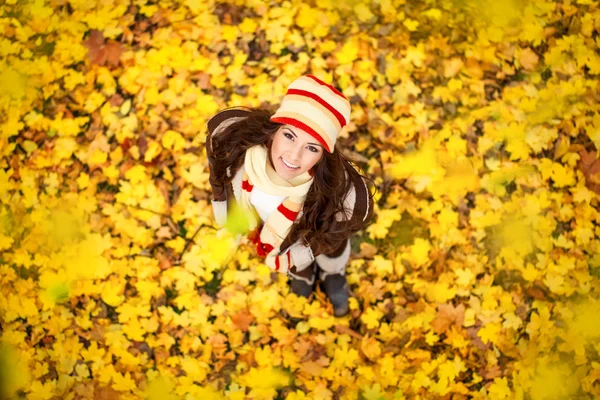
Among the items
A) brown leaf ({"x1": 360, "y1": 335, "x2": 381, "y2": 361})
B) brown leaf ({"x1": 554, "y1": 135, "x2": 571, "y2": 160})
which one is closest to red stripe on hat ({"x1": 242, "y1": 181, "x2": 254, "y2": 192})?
brown leaf ({"x1": 360, "y1": 335, "x2": 381, "y2": 361})

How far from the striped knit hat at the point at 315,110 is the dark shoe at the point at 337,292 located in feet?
4.71

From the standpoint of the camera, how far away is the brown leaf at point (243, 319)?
3.40 m

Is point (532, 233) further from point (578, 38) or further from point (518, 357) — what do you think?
point (578, 38)

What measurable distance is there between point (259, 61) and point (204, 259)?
1.55 m

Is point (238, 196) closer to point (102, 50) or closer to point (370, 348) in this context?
Answer: point (370, 348)

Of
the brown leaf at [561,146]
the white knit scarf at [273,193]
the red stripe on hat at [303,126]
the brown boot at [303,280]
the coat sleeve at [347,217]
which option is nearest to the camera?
the red stripe on hat at [303,126]

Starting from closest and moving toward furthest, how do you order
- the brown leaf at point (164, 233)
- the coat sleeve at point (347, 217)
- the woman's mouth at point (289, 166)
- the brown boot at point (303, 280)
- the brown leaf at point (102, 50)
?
the woman's mouth at point (289, 166) → the coat sleeve at point (347, 217) → the brown boot at point (303, 280) → the brown leaf at point (164, 233) → the brown leaf at point (102, 50)

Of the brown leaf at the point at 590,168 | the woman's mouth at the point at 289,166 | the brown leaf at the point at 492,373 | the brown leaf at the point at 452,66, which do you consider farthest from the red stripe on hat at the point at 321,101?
the brown leaf at the point at 590,168

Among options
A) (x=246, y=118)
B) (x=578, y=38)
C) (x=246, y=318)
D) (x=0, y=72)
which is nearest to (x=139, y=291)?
(x=246, y=318)

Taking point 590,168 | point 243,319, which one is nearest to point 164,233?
point 243,319

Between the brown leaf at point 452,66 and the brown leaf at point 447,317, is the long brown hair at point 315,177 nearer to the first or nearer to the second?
the brown leaf at point 447,317

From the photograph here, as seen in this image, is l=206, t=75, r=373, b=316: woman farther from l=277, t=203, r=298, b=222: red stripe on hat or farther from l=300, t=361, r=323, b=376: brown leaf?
l=300, t=361, r=323, b=376: brown leaf

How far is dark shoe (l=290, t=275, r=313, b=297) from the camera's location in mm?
3344

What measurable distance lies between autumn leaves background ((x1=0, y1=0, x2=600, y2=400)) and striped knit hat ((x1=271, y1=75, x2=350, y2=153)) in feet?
5.23
